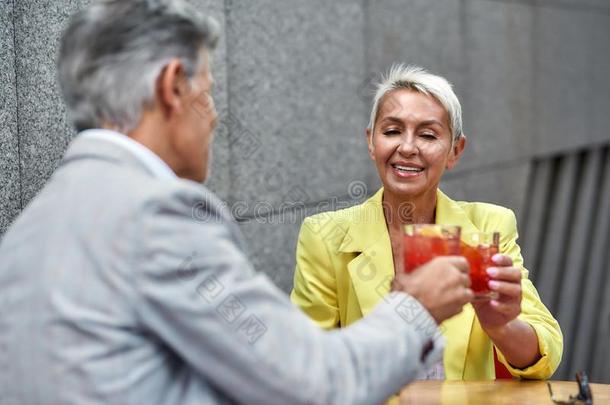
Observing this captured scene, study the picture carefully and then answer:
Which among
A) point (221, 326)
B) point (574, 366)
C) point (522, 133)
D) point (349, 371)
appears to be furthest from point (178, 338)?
point (574, 366)

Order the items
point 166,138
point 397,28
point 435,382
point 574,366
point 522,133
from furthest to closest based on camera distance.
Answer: point 574,366, point 522,133, point 397,28, point 435,382, point 166,138

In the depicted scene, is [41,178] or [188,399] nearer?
[188,399]

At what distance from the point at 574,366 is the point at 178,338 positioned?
261 inches

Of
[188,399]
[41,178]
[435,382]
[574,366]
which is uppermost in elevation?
[188,399]

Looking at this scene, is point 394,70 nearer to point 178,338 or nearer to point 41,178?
point 41,178

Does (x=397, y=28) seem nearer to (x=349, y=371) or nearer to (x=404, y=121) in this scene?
(x=404, y=121)

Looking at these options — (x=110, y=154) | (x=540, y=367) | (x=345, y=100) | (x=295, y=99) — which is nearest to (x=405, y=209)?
(x=540, y=367)

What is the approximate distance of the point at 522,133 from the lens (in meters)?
6.30

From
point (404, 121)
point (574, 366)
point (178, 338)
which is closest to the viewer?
point (178, 338)

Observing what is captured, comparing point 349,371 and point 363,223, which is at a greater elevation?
point 349,371

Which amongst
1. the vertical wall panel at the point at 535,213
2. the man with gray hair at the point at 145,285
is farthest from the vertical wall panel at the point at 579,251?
the man with gray hair at the point at 145,285

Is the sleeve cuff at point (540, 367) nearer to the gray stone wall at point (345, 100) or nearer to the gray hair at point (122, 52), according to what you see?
the gray hair at point (122, 52)

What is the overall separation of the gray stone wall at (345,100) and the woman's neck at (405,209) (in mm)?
958

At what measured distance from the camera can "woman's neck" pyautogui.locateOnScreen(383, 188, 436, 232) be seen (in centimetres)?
269
